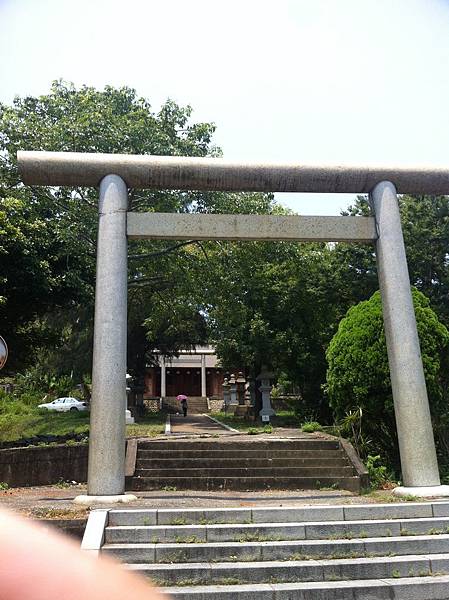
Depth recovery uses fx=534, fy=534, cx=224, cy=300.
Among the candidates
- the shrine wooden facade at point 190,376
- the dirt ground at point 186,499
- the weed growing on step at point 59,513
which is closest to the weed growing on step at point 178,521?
the dirt ground at point 186,499

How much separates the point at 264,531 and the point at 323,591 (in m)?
1.23

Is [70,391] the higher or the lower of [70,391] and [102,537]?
the higher

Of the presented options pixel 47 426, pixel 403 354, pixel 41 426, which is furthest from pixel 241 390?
pixel 403 354

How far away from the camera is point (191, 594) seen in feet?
16.5

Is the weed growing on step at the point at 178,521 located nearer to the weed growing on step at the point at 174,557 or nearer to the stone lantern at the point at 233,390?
the weed growing on step at the point at 174,557

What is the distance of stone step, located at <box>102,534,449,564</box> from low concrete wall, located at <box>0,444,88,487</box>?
640 cm

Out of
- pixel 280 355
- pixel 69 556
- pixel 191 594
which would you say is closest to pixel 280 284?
pixel 280 355

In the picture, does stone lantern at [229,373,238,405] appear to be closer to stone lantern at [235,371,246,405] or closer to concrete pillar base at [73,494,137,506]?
stone lantern at [235,371,246,405]

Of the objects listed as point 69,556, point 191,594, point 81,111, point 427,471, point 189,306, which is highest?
point 81,111

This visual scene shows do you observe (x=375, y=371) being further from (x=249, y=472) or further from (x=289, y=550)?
(x=289, y=550)

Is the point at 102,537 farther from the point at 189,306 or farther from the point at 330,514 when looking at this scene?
the point at 189,306

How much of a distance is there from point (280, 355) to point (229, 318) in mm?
3354

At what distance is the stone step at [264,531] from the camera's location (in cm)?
614

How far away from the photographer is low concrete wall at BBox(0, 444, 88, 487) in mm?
11516
